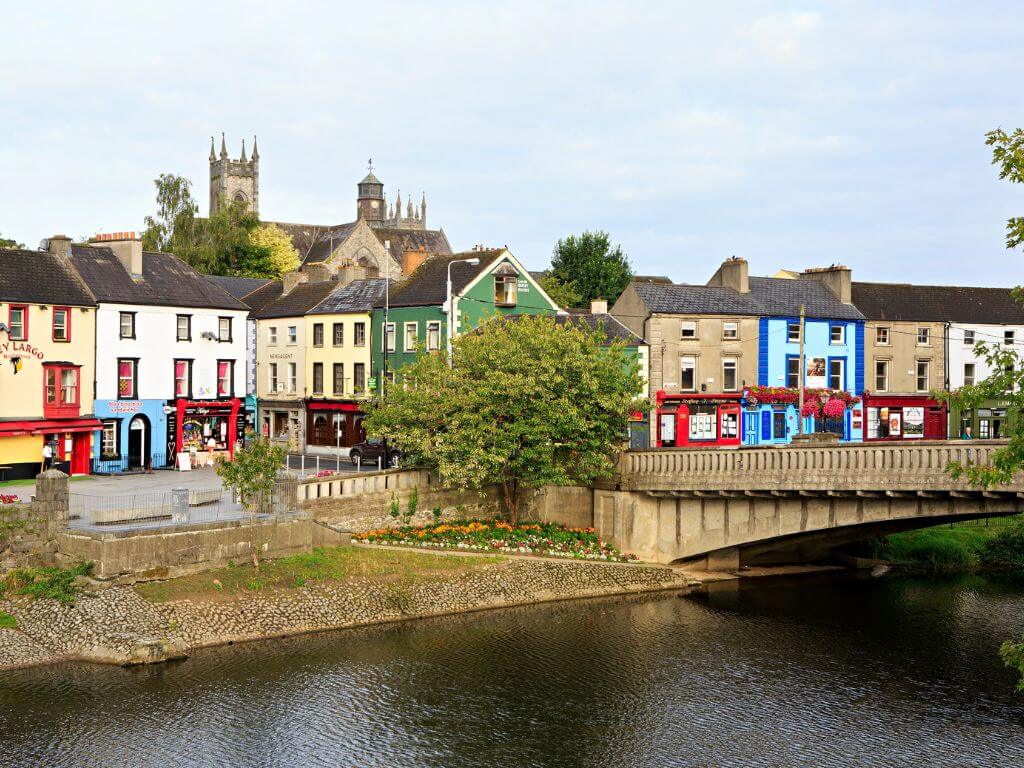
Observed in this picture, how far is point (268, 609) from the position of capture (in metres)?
39.2

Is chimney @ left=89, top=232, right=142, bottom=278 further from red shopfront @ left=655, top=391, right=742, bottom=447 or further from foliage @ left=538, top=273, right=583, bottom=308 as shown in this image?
foliage @ left=538, top=273, right=583, bottom=308

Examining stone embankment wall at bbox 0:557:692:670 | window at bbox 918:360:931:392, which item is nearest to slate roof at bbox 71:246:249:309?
stone embankment wall at bbox 0:557:692:670

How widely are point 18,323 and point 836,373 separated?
159 ft

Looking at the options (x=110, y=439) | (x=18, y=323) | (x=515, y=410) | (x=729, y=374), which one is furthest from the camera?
(x=729, y=374)

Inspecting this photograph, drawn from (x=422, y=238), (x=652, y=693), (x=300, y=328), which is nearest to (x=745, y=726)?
(x=652, y=693)

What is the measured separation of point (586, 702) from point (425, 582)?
1118 centimetres

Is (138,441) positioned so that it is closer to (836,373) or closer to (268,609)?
(268,609)

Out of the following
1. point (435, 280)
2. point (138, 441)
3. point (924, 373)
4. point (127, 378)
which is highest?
point (435, 280)

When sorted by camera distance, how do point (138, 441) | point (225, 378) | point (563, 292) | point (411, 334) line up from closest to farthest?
point (138, 441) < point (225, 378) < point (411, 334) < point (563, 292)

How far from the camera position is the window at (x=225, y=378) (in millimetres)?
66125

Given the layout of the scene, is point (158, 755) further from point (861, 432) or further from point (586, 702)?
point (861, 432)

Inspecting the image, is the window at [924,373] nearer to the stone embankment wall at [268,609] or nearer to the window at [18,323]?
the stone embankment wall at [268,609]

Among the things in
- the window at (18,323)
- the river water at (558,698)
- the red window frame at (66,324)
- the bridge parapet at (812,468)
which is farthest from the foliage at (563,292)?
the river water at (558,698)

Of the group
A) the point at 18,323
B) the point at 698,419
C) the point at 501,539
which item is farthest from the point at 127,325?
the point at 698,419
